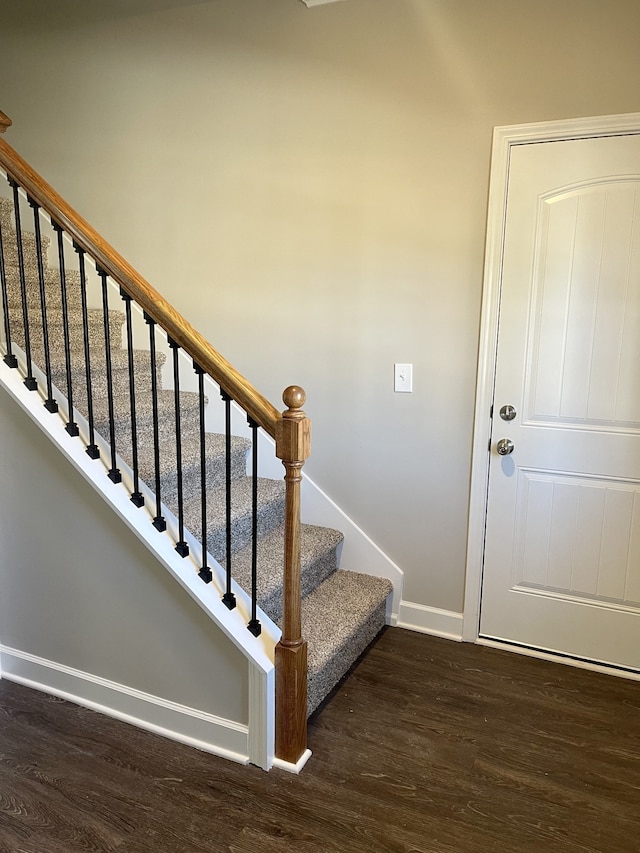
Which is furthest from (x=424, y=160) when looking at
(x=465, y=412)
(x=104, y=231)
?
(x=104, y=231)

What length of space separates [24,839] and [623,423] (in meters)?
2.42

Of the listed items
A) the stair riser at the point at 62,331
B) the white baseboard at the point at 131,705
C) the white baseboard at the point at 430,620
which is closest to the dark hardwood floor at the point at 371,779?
the white baseboard at the point at 131,705

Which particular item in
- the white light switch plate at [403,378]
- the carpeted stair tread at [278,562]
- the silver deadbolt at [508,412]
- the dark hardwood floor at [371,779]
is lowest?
the dark hardwood floor at [371,779]

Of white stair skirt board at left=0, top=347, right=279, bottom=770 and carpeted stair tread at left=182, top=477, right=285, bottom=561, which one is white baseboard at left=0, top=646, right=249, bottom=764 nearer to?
white stair skirt board at left=0, top=347, right=279, bottom=770

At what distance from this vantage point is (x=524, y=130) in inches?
93.0

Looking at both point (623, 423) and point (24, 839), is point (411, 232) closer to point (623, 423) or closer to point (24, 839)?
point (623, 423)

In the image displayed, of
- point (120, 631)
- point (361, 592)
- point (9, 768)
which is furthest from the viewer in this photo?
point (361, 592)

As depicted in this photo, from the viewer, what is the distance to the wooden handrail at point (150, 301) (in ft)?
6.05

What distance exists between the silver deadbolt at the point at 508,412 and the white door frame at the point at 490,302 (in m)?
0.06

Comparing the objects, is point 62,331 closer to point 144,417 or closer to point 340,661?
point 144,417

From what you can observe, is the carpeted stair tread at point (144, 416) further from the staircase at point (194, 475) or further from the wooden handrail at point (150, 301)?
the wooden handrail at point (150, 301)

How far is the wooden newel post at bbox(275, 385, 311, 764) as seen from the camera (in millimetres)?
1812

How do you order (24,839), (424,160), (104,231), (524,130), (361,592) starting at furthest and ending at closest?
(104,231) → (361,592) → (424,160) → (524,130) → (24,839)

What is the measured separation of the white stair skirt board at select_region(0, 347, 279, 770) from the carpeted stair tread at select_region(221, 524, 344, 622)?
10.4 inches
